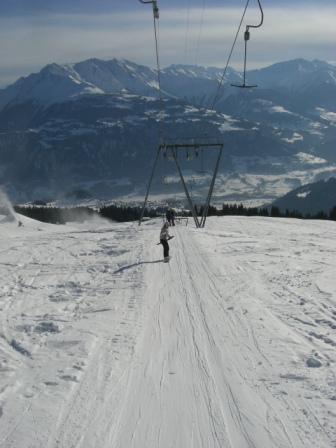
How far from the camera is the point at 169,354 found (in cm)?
1288

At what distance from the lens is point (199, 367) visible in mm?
11945

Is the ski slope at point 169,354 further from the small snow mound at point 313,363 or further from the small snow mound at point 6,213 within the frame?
the small snow mound at point 6,213

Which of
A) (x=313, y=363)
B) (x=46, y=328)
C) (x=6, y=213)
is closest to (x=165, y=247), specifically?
(x=46, y=328)

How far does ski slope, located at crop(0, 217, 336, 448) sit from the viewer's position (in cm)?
941

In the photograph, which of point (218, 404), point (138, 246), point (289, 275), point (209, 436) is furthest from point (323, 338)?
point (138, 246)

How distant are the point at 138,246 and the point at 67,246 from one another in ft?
15.4

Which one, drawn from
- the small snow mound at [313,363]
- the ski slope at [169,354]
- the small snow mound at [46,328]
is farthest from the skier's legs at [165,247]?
the small snow mound at [313,363]

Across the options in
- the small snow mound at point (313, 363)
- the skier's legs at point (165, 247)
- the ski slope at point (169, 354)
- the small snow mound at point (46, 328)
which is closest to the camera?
the ski slope at point (169, 354)

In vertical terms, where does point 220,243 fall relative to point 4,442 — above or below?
above

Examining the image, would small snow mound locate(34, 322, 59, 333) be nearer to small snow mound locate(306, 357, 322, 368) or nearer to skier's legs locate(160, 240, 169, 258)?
small snow mound locate(306, 357, 322, 368)

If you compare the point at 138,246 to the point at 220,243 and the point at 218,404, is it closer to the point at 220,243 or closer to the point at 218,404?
the point at 220,243

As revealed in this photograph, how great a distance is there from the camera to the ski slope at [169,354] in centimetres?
941

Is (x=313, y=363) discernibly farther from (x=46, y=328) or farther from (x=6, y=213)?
(x=6, y=213)

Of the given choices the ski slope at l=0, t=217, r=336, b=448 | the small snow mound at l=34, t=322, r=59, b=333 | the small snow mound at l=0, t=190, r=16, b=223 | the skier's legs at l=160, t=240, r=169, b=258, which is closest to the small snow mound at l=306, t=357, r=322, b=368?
the ski slope at l=0, t=217, r=336, b=448
